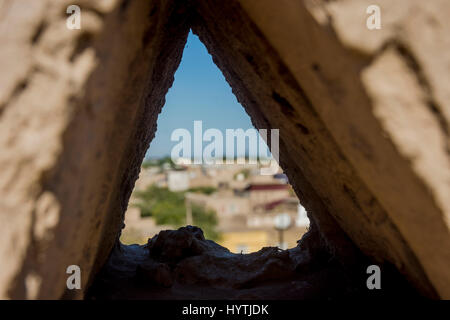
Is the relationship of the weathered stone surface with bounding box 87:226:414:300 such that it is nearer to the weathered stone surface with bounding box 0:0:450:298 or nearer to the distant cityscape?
the weathered stone surface with bounding box 0:0:450:298

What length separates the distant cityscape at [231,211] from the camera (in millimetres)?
14664

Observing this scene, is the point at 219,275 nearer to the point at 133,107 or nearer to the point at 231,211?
the point at 133,107

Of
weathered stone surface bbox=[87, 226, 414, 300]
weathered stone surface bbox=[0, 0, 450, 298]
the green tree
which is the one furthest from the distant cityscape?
weathered stone surface bbox=[0, 0, 450, 298]

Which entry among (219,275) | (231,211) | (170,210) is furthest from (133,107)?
(170,210)

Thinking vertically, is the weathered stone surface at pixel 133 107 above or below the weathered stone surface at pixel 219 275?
above

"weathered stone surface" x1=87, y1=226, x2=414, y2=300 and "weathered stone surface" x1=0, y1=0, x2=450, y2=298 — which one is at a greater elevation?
"weathered stone surface" x1=0, y1=0, x2=450, y2=298

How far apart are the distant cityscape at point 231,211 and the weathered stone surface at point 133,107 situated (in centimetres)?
614

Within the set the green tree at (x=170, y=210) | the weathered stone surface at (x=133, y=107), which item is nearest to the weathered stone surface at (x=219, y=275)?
the weathered stone surface at (x=133, y=107)

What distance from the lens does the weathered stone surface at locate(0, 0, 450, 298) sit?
1086 millimetres

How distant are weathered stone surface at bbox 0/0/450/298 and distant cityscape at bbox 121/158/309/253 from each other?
614 centimetres

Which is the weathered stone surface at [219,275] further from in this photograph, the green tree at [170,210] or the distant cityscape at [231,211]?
the green tree at [170,210]

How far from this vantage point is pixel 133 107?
1699mm

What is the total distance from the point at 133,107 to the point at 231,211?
17548mm
